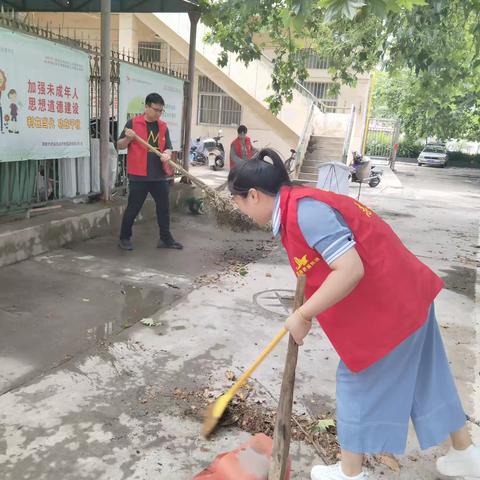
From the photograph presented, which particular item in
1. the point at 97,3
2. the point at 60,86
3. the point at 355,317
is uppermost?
the point at 97,3

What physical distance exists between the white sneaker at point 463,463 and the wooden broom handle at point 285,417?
753mm

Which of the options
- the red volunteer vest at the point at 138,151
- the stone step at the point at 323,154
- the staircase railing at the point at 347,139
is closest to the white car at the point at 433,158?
the staircase railing at the point at 347,139

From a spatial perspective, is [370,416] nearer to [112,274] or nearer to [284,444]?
[284,444]

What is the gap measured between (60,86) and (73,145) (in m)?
0.69

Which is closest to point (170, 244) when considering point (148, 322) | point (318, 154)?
point (148, 322)

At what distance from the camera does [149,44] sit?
16.0 metres

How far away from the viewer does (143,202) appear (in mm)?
5688

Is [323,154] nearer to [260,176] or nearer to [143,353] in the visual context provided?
[143,353]

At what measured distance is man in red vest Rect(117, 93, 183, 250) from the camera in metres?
5.26

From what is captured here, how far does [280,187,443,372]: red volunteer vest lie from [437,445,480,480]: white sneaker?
2.27 feet

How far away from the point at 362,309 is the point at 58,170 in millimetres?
4897

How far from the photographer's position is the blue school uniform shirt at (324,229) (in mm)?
1591

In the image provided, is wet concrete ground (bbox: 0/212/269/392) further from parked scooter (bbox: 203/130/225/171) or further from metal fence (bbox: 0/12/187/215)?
parked scooter (bbox: 203/130/225/171)

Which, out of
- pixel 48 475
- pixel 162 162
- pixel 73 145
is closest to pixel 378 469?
pixel 48 475
